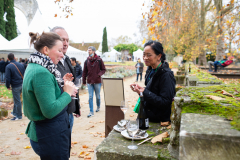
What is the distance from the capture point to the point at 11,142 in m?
4.67

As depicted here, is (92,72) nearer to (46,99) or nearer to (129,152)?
(46,99)

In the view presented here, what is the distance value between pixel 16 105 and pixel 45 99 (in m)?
5.66

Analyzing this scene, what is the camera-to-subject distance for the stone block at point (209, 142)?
974mm

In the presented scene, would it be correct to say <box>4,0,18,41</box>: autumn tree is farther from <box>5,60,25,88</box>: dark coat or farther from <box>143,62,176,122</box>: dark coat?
<box>143,62,176,122</box>: dark coat

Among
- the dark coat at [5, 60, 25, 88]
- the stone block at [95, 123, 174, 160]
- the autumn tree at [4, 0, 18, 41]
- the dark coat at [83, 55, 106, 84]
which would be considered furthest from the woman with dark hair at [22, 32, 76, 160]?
the autumn tree at [4, 0, 18, 41]

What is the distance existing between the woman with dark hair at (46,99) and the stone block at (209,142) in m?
1.25

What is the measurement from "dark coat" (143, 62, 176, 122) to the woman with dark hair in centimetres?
112

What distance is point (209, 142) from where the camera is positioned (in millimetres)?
1015

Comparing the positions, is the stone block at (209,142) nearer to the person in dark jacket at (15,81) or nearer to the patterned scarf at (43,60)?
the patterned scarf at (43,60)

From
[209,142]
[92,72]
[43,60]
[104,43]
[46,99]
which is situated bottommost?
[209,142]

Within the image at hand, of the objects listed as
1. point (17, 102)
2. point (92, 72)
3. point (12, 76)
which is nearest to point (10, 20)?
point (12, 76)

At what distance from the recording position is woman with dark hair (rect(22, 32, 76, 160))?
1.71 m

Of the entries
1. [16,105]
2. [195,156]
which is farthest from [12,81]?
[195,156]

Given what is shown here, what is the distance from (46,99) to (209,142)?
1406 mm
